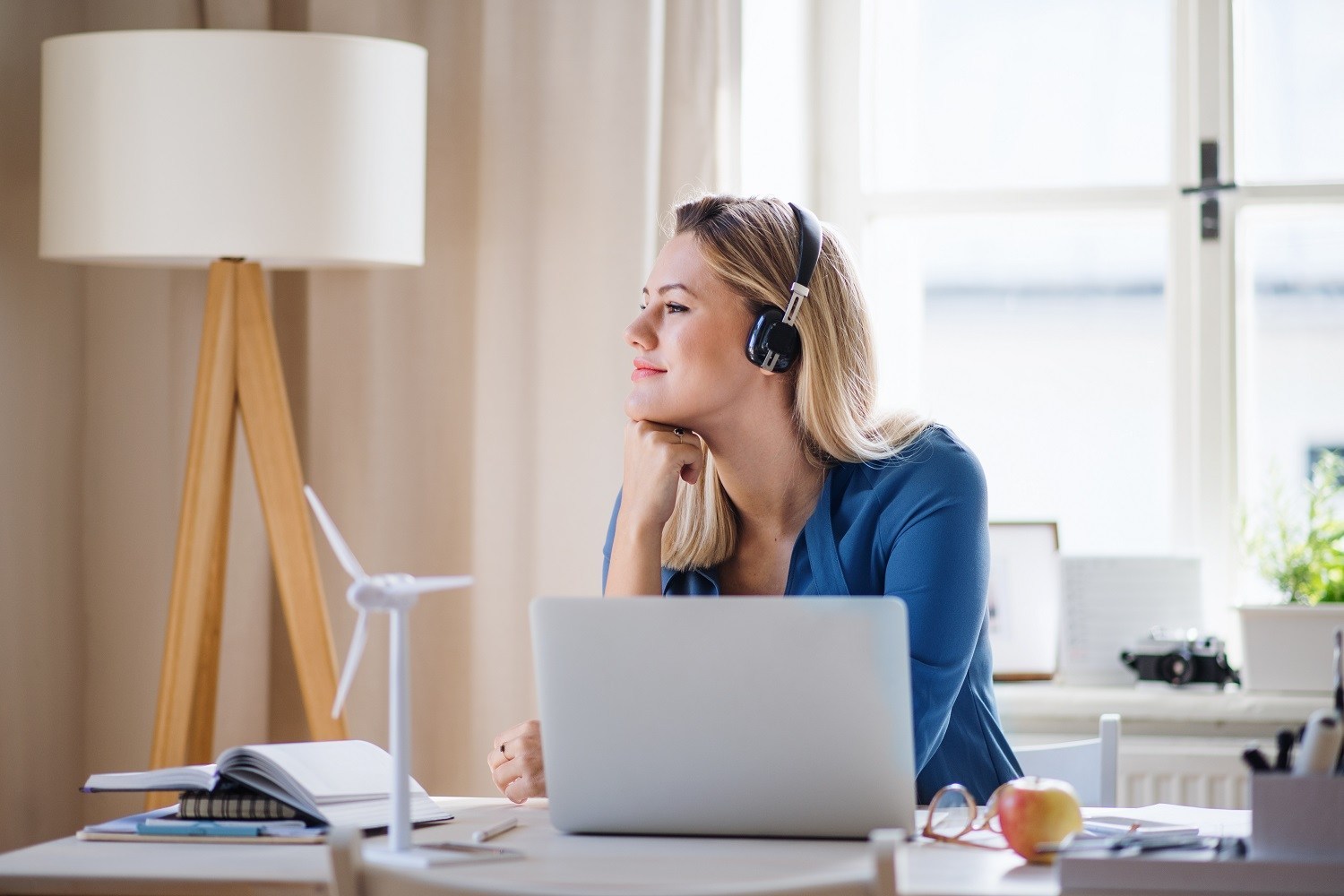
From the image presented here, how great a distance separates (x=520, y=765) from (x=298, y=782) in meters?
0.26

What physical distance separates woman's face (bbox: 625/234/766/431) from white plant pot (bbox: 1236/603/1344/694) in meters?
1.18

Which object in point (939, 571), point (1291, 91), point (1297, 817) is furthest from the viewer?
point (1291, 91)

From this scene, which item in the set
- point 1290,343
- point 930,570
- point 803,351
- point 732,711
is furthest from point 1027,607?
point 732,711

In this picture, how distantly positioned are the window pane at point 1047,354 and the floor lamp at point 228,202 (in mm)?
1100

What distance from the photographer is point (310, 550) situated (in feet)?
7.17

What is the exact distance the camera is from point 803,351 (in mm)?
1846

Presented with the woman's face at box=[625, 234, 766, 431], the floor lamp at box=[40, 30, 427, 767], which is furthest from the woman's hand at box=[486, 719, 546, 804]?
the floor lamp at box=[40, 30, 427, 767]

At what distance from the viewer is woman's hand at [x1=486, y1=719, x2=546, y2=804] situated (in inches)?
57.1

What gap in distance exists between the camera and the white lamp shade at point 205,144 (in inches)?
79.8

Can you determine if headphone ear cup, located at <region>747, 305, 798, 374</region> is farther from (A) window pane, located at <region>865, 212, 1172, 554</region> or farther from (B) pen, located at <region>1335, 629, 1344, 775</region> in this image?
(A) window pane, located at <region>865, 212, 1172, 554</region>

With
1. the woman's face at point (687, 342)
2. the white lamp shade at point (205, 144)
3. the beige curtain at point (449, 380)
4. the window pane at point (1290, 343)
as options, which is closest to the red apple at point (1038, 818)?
the woman's face at point (687, 342)

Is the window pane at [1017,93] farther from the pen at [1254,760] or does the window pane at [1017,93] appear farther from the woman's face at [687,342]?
the pen at [1254,760]

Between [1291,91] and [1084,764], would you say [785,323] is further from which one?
[1291,91]

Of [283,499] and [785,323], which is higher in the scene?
[785,323]
